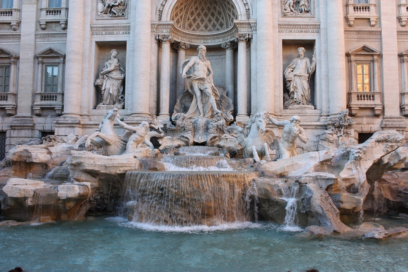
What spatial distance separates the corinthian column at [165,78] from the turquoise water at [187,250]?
8491mm

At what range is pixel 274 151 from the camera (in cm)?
1223

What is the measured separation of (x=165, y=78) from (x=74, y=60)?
4.22m

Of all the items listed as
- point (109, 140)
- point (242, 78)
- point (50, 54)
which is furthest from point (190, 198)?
point (50, 54)

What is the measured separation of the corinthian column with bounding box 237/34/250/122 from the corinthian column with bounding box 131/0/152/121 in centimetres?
413

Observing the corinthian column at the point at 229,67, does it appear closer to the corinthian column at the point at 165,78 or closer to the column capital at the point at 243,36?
the column capital at the point at 243,36

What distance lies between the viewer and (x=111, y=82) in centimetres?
1644

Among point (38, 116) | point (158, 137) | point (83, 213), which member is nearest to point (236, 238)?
point (83, 213)

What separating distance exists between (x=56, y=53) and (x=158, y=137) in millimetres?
7310

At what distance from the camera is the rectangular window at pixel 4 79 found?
691 inches

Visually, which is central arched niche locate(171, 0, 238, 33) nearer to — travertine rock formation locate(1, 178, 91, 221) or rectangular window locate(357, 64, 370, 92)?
rectangular window locate(357, 64, 370, 92)

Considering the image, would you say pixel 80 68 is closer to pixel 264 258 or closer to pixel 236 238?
pixel 236 238

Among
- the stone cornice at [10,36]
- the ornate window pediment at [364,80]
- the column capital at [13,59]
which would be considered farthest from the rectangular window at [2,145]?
the ornate window pediment at [364,80]

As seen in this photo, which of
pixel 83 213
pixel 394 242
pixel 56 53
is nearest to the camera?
pixel 394 242

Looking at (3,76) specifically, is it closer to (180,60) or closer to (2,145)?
(2,145)
